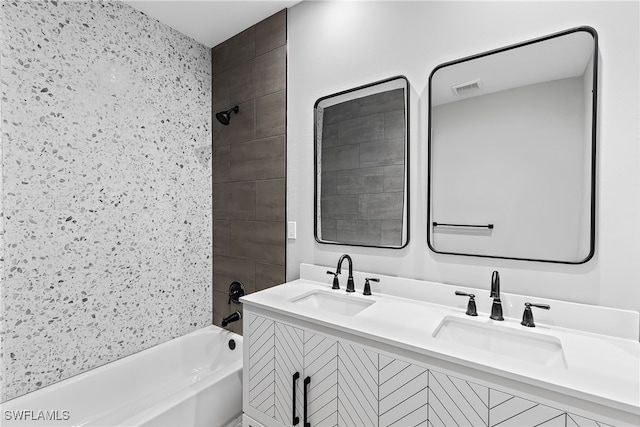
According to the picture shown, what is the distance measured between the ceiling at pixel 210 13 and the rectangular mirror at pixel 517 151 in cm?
128

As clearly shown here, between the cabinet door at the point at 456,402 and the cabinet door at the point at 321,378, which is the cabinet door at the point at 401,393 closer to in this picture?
the cabinet door at the point at 456,402

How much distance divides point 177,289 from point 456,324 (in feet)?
6.20

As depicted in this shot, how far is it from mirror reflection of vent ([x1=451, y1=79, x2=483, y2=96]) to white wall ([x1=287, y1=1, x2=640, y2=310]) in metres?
0.13

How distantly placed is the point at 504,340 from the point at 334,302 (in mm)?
761

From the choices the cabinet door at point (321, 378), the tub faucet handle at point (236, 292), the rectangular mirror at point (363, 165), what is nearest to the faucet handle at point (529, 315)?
the rectangular mirror at point (363, 165)

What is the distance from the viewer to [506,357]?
33.8 inches

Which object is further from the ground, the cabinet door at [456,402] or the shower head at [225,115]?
the shower head at [225,115]

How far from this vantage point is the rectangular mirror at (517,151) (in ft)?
3.62

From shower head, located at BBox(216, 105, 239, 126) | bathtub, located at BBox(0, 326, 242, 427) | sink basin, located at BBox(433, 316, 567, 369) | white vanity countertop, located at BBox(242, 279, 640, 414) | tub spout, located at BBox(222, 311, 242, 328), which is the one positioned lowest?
bathtub, located at BBox(0, 326, 242, 427)

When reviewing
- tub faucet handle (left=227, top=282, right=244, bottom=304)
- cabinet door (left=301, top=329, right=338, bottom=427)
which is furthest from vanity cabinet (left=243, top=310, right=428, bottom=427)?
tub faucet handle (left=227, top=282, right=244, bottom=304)

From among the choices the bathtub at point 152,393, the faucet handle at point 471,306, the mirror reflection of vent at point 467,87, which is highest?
the mirror reflection of vent at point 467,87

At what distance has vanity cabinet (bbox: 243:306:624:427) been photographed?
828mm

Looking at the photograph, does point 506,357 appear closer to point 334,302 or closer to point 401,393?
point 401,393

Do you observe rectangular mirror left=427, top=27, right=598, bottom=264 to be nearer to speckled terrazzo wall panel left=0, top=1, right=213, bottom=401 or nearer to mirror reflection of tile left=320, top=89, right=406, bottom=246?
mirror reflection of tile left=320, top=89, right=406, bottom=246
